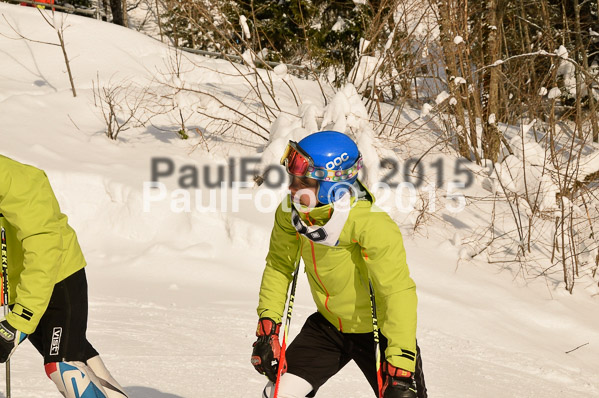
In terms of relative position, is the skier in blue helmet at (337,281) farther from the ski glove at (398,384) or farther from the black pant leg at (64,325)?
the black pant leg at (64,325)

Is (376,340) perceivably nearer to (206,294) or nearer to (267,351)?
(267,351)

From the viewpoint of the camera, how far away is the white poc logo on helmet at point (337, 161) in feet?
8.95

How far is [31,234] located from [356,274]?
134 cm

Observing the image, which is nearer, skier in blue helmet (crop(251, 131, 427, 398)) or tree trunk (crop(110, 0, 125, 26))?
skier in blue helmet (crop(251, 131, 427, 398))

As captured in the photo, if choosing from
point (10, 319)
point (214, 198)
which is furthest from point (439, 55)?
point (10, 319)

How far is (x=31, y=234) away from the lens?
107 inches

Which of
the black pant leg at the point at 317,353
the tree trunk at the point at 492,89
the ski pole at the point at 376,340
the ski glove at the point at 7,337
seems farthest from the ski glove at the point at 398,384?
the tree trunk at the point at 492,89

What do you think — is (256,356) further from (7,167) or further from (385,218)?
(7,167)

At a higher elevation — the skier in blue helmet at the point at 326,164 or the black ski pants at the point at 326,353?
the skier in blue helmet at the point at 326,164

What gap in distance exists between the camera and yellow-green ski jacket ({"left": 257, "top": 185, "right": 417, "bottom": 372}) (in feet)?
8.75

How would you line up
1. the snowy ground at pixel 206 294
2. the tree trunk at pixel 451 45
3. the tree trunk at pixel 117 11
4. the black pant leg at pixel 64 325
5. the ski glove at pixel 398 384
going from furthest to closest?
the tree trunk at pixel 117 11 → the tree trunk at pixel 451 45 → the snowy ground at pixel 206 294 → the black pant leg at pixel 64 325 → the ski glove at pixel 398 384

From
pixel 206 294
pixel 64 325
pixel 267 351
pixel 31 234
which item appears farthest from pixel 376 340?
pixel 206 294

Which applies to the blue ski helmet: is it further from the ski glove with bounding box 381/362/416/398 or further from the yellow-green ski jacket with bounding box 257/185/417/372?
the ski glove with bounding box 381/362/416/398

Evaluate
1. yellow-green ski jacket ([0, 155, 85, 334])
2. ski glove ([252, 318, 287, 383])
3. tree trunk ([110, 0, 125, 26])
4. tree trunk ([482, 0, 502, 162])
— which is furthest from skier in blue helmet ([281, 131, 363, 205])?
tree trunk ([110, 0, 125, 26])
